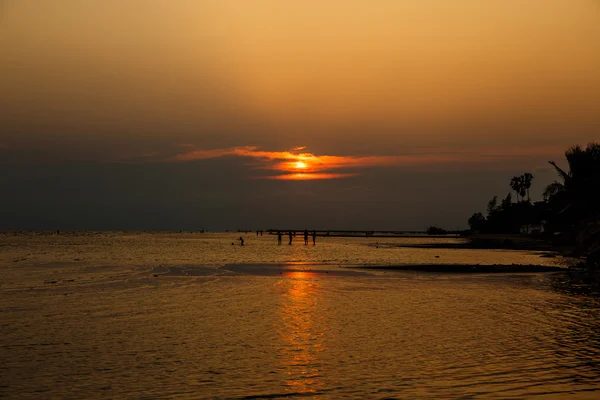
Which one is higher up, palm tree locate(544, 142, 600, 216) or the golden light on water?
palm tree locate(544, 142, 600, 216)

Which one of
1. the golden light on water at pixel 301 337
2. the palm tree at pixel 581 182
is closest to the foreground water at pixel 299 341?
the golden light on water at pixel 301 337

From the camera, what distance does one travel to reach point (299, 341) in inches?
748

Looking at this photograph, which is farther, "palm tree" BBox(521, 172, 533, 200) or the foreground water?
"palm tree" BBox(521, 172, 533, 200)

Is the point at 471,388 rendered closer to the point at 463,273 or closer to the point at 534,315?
the point at 534,315

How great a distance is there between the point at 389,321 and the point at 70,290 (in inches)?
774

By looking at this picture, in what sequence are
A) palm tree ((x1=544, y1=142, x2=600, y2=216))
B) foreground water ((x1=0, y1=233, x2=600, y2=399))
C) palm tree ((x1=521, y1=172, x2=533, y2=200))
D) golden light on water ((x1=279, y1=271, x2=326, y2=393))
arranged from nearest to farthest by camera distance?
1. foreground water ((x1=0, y1=233, x2=600, y2=399))
2. golden light on water ((x1=279, y1=271, x2=326, y2=393))
3. palm tree ((x1=544, y1=142, x2=600, y2=216))
4. palm tree ((x1=521, y1=172, x2=533, y2=200))

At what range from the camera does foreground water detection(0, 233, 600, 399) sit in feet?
44.7

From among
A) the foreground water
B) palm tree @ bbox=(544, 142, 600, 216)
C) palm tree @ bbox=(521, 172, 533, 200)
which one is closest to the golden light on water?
the foreground water

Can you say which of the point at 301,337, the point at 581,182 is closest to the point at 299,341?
the point at 301,337

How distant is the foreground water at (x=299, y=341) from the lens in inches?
536

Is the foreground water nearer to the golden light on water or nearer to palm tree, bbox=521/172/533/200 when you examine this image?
the golden light on water

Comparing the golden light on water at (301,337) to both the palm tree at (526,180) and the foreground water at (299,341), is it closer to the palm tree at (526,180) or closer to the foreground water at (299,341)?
the foreground water at (299,341)

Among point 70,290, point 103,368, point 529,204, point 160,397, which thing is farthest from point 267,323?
point 529,204

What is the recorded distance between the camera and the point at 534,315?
2408cm
